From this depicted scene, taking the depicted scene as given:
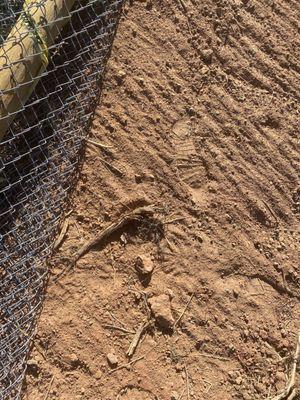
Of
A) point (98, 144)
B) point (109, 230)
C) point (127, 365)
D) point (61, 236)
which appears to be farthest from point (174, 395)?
point (98, 144)

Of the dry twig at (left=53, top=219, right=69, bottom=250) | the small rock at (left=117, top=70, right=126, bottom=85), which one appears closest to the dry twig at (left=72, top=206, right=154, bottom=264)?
the dry twig at (left=53, top=219, right=69, bottom=250)

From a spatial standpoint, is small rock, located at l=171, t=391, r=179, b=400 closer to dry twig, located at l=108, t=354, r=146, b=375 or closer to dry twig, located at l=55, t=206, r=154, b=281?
dry twig, located at l=108, t=354, r=146, b=375

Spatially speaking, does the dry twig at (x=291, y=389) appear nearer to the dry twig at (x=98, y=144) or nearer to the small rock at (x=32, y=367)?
the small rock at (x=32, y=367)

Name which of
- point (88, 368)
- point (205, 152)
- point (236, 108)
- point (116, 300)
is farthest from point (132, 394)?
point (236, 108)

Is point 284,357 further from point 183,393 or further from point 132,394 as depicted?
point 132,394

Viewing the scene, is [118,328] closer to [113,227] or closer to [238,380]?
[113,227]

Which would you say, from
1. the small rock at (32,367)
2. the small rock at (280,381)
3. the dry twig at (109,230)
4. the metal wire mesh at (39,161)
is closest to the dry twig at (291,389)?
the small rock at (280,381)
